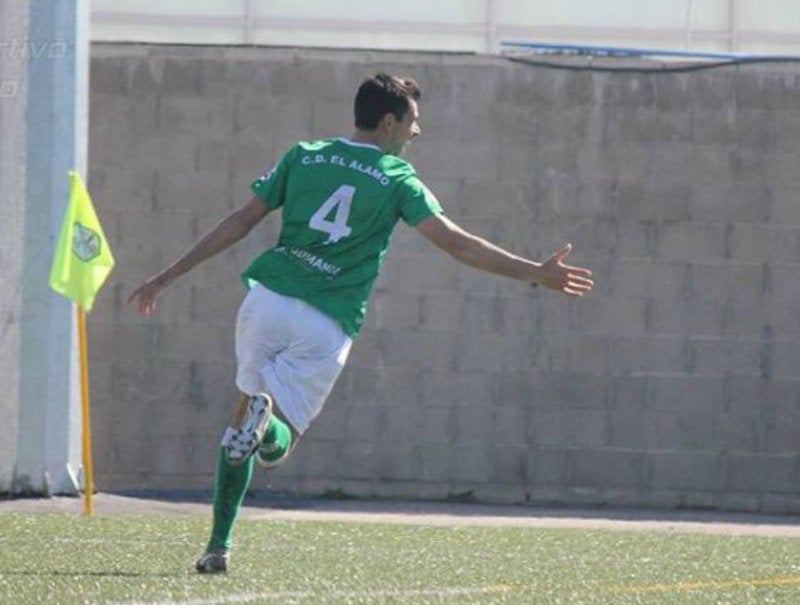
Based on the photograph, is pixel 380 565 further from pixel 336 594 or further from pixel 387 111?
pixel 387 111

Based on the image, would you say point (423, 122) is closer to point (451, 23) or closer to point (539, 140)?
point (539, 140)

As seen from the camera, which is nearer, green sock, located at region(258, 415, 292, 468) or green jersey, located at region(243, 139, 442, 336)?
green sock, located at region(258, 415, 292, 468)

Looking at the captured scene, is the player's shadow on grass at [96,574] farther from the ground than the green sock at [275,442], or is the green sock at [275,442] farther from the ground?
the green sock at [275,442]

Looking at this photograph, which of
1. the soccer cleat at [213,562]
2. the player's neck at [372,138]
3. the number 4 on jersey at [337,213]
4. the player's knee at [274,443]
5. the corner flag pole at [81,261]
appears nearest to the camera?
the player's knee at [274,443]

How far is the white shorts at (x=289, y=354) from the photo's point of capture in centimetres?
671

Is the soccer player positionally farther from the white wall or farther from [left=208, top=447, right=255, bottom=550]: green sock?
the white wall

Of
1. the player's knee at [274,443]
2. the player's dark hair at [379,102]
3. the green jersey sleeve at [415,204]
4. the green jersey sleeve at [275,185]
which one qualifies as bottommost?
the player's knee at [274,443]

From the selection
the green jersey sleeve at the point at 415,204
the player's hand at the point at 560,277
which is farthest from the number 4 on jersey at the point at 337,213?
the player's hand at the point at 560,277

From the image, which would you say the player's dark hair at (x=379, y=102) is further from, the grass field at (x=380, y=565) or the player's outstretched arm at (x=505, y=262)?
the grass field at (x=380, y=565)

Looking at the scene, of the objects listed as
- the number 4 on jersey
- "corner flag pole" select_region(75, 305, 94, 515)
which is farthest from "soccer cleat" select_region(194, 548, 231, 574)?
"corner flag pole" select_region(75, 305, 94, 515)

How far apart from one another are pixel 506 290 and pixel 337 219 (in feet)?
18.4

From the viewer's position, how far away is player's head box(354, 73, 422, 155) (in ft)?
22.5

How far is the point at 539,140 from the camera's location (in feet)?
40.3

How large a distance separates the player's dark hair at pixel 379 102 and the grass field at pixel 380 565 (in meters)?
1.52
